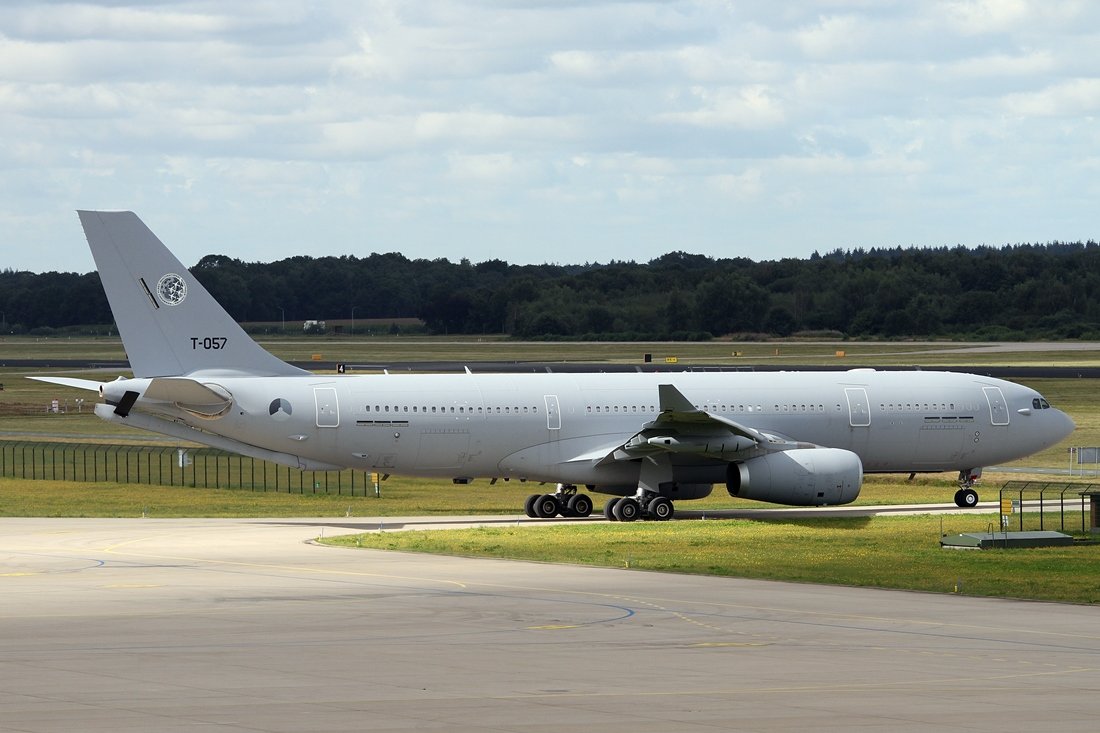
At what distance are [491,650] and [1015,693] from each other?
765 centimetres

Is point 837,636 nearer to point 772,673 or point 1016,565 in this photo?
point 772,673

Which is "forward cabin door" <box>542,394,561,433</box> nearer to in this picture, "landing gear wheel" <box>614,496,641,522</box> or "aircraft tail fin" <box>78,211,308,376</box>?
"landing gear wheel" <box>614,496,641,522</box>

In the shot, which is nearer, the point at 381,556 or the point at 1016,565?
the point at 1016,565

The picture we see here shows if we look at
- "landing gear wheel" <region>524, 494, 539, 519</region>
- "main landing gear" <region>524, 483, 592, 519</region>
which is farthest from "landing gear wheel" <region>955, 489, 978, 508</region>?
"landing gear wheel" <region>524, 494, 539, 519</region>

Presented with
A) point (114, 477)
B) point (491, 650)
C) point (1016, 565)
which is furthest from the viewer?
point (114, 477)

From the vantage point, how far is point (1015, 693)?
21312mm

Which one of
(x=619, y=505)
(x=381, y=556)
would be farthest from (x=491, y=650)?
(x=619, y=505)

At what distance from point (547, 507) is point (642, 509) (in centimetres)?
331

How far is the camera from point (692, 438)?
4819 centimetres

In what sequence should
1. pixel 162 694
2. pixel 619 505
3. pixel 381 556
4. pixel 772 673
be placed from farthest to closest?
pixel 619 505 → pixel 381 556 → pixel 772 673 → pixel 162 694

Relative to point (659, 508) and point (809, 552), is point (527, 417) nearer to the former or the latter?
point (659, 508)

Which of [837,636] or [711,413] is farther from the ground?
[711,413]

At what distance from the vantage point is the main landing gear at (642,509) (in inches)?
1933

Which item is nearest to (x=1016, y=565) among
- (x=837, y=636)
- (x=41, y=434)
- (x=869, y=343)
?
(x=837, y=636)
